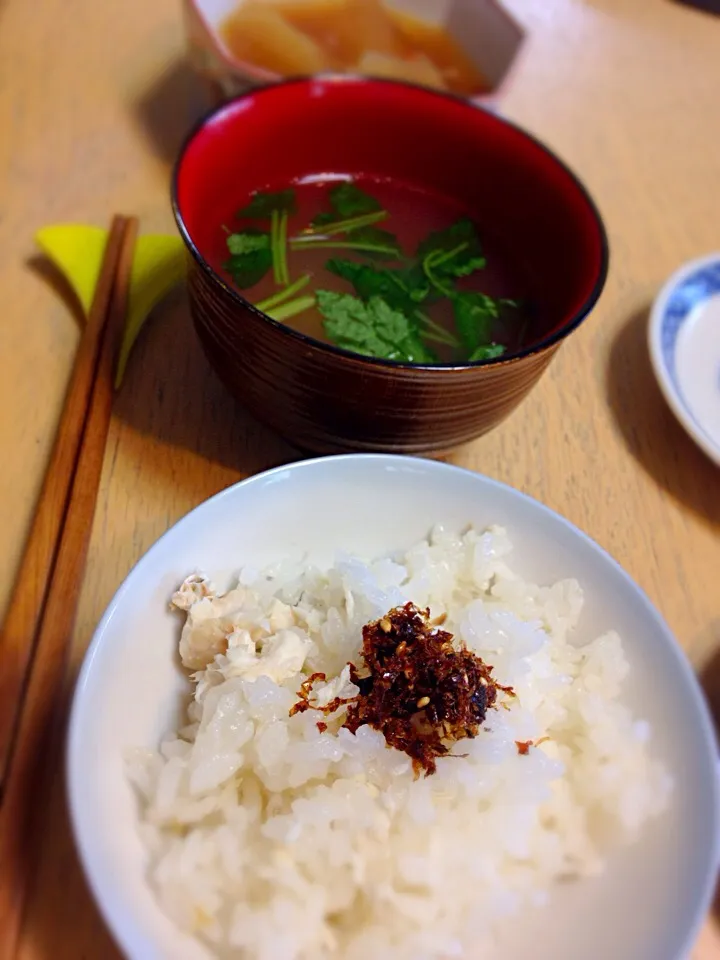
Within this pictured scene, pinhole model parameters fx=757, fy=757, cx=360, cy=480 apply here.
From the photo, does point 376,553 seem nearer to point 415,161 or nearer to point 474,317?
point 474,317

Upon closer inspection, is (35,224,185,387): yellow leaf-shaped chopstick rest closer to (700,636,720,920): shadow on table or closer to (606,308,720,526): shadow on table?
(606,308,720,526): shadow on table

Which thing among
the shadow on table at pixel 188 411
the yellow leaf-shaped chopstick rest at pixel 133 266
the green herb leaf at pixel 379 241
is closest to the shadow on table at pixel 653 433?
the green herb leaf at pixel 379 241

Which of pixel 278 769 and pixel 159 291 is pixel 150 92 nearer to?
pixel 159 291

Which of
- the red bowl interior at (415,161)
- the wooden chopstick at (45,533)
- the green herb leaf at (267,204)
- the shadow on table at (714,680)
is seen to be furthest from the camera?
the green herb leaf at (267,204)

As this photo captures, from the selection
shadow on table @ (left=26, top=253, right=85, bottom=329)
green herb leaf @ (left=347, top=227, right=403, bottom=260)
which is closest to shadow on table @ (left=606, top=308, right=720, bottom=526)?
green herb leaf @ (left=347, top=227, right=403, bottom=260)

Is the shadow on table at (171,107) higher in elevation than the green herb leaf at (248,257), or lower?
lower

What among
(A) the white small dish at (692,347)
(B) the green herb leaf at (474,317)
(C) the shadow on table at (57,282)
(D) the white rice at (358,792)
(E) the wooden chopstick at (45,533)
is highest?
(A) the white small dish at (692,347)

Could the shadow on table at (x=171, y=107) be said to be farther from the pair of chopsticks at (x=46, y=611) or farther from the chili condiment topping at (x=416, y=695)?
the chili condiment topping at (x=416, y=695)

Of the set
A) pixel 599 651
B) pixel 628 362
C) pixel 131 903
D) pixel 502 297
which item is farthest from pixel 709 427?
pixel 131 903
